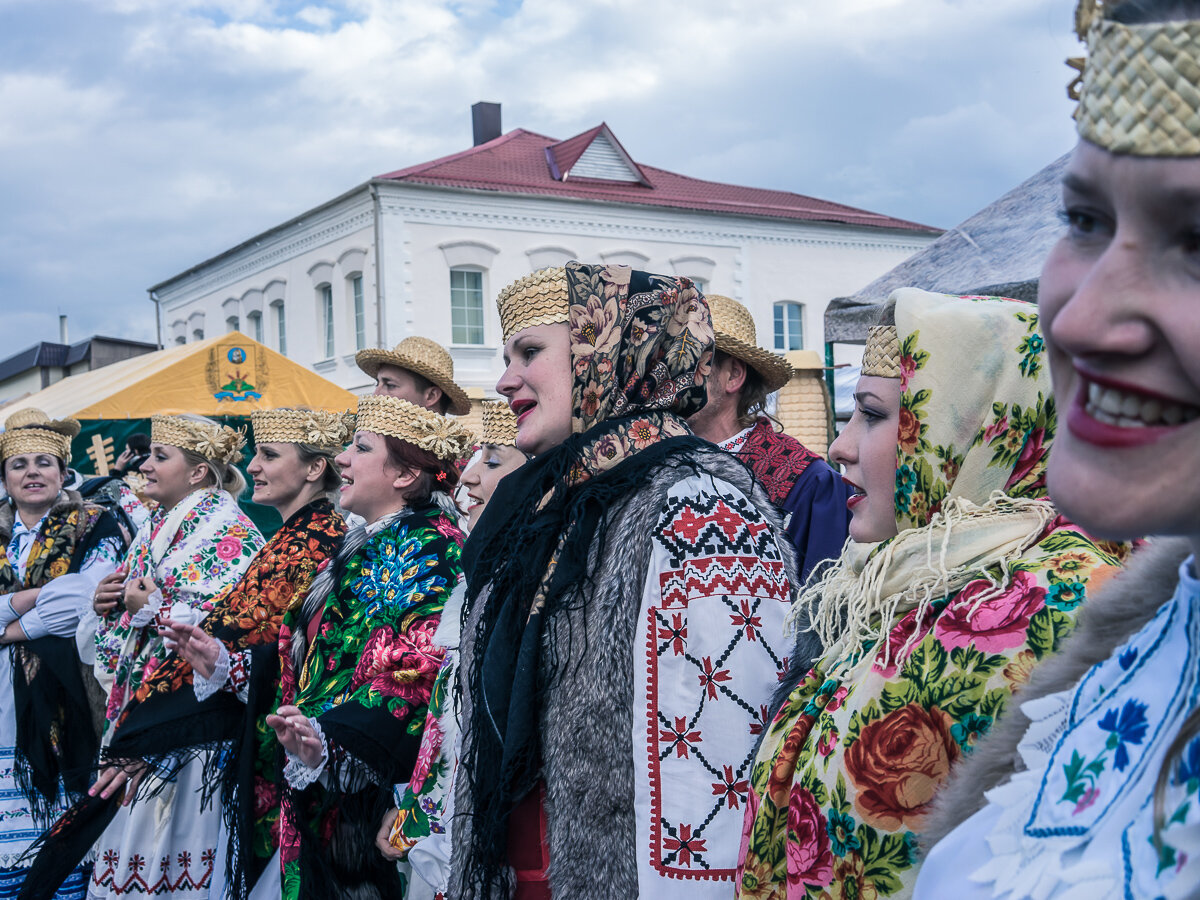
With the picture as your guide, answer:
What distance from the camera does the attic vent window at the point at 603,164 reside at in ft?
80.0

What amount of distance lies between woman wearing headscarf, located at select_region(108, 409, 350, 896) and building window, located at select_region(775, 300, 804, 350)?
70.2 feet

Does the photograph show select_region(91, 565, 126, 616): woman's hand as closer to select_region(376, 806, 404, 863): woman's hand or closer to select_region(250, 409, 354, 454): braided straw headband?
select_region(250, 409, 354, 454): braided straw headband

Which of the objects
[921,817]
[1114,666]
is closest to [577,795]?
[921,817]

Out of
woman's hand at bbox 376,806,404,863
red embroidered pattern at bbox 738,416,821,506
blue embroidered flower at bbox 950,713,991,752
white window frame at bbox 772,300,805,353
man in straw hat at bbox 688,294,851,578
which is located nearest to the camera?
blue embroidered flower at bbox 950,713,991,752

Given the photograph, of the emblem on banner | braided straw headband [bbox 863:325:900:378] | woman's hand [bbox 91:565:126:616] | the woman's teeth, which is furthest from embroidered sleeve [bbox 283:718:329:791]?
the emblem on banner

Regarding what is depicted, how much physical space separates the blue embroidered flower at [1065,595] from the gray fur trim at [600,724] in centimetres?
92

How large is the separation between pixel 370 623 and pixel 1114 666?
3225 mm

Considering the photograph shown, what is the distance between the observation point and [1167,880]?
76 cm

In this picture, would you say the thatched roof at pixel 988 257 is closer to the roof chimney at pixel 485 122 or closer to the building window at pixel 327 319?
the building window at pixel 327 319

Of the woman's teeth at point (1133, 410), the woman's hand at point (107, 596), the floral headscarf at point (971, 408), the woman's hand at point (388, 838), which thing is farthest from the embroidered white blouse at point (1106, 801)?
the woman's hand at point (107, 596)

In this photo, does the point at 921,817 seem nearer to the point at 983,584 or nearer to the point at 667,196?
the point at 983,584

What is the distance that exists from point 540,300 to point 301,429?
2616mm

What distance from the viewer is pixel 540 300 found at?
280 cm

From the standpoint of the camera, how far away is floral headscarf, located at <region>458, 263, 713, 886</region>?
238cm
